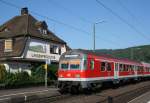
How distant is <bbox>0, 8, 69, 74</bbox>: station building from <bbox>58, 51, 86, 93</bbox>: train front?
44.8 ft

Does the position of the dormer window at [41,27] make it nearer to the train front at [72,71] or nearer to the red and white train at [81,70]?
the red and white train at [81,70]

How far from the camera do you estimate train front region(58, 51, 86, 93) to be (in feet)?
71.1

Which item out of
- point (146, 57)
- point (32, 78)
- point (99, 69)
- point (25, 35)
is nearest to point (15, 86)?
point (32, 78)

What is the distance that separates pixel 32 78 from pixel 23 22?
11.5m

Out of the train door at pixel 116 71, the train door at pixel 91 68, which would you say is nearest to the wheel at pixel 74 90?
the train door at pixel 91 68

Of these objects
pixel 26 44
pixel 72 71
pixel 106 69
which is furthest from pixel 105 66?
pixel 26 44

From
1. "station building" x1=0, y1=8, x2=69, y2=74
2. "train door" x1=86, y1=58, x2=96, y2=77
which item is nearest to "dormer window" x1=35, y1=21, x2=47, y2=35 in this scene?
"station building" x1=0, y1=8, x2=69, y2=74

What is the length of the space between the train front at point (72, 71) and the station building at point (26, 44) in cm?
1364

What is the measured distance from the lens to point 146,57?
306ft

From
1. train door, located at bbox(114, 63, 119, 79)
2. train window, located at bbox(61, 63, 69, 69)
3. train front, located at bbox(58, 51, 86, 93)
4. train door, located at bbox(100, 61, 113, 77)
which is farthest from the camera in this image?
train door, located at bbox(114, 63, 119, 79)

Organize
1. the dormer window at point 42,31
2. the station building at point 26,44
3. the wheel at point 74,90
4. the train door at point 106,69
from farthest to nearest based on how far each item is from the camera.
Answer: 1. the dormer window at point 42,31
2. the station building at point 26,44
3. the train door at point 106,69
4. the wheel at point 74,90

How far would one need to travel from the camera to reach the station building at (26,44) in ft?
120

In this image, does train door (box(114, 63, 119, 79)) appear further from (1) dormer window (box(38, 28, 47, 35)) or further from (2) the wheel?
(1) dormer window (box(38, 28, 47, 35))

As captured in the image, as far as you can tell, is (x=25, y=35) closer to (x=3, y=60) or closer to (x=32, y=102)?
(x=3, y=60)
